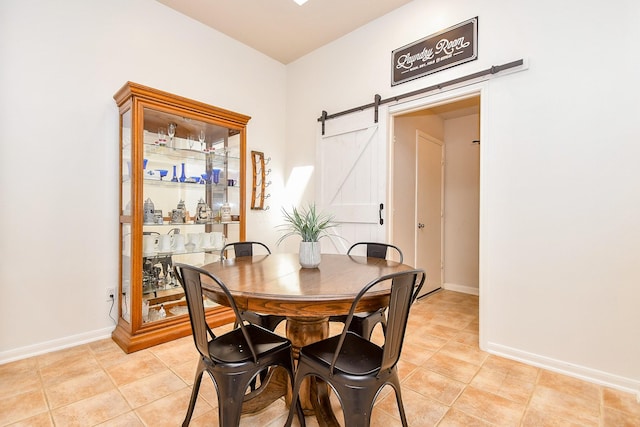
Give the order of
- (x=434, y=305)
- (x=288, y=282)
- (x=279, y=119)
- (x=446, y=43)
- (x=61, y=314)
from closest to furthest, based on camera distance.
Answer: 1. (x=288, y=282)
2. (x=61, y=314)
3. (x=446, y=43)
4. (x=434, y=305)
5. (x=279, y=119)

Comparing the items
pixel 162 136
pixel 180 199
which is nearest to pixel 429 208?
pixel 180 199

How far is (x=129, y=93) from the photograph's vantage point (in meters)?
2.48

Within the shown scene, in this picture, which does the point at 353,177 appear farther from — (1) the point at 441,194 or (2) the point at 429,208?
(1) the point at 441,194

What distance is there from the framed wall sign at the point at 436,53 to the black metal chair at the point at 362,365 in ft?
7.58

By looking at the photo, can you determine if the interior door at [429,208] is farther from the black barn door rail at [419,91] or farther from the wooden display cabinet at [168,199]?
the wooden display cabinet at [168,199]

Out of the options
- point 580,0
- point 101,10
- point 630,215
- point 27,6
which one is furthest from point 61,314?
point 580,0

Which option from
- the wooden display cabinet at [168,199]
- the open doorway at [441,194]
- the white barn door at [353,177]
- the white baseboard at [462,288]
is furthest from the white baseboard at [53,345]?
the white baseboard at [462,288]

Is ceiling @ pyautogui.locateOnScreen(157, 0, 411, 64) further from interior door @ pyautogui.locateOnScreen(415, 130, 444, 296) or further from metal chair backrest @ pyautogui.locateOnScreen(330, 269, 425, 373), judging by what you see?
metal chair backrest @ pyautogui.locateOnScreen(330, 269, 425, 373)

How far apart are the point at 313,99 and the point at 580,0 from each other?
264 centimetres

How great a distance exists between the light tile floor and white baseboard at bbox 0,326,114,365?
2.6 inches

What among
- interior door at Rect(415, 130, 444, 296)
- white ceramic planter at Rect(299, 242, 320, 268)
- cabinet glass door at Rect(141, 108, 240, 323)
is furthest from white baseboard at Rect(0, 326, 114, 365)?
interior door at Rect(415, 130, 444, 296)

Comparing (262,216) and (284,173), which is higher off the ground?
(284,173)

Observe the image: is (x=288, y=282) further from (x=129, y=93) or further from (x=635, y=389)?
(x=635, y=389)

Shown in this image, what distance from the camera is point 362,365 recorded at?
4.44 feet
